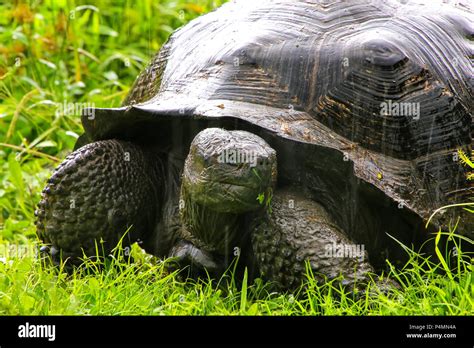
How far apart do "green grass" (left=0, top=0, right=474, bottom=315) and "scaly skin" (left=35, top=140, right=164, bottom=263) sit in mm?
155

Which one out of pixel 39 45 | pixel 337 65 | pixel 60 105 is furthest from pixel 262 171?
pixel 39 45

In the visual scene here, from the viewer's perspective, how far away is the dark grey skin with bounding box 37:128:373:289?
155 inches

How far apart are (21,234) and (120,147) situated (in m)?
1.42

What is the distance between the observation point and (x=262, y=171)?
12.8 ft

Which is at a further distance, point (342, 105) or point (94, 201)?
point (94, 201)

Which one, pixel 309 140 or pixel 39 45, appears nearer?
pixel 309 140

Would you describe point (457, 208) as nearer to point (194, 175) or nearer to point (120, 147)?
point (194, 175)

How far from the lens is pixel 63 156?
6773mm

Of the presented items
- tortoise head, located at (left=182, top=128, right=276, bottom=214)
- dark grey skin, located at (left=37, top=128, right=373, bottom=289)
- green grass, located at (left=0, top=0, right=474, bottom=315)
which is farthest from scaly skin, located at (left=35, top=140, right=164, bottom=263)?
tortoise head, located at (left=182, top=128, right=276, bottom=214)

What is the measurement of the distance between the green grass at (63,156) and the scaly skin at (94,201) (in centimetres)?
16

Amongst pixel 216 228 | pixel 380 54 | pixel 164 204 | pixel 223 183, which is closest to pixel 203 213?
pixel 216 228

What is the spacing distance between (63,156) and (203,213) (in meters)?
2.91

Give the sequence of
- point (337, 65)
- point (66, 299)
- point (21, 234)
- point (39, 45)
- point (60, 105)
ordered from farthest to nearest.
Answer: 1. point (39, 45)
2. point (60, 105)
3. point (21, 234)
4. point (337, 65)
5. point (66, 299)

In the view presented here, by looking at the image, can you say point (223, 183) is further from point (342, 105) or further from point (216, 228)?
point (342, 105)
